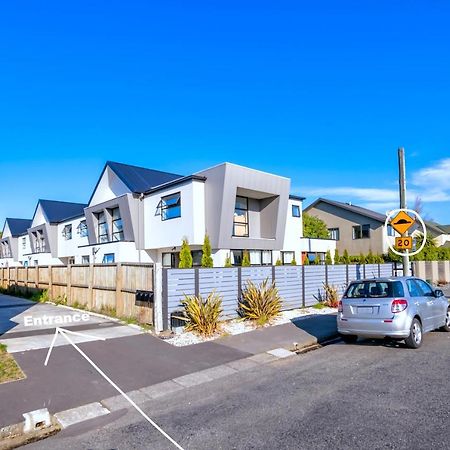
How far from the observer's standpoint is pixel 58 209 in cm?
3841

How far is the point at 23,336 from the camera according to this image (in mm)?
10188

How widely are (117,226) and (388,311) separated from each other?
68.2 ft

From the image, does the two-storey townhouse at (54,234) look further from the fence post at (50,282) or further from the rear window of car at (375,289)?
the rear window of car at (375,289)

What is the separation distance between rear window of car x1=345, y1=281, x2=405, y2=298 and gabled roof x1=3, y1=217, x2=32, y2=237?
45.6 meters

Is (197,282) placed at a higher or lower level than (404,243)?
lower

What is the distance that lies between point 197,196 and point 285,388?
14.7 metres

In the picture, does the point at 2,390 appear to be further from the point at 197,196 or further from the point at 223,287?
the point at 197,196

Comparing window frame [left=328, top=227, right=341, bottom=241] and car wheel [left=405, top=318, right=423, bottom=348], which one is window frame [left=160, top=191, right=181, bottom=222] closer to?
car wheel [left=405, top=318, right=423, bottom=348]

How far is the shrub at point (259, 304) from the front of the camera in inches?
459

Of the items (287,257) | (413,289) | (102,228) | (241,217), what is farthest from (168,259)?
(413,289)

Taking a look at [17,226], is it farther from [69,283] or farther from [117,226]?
[69,283]

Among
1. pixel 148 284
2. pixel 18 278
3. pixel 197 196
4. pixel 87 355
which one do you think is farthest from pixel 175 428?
pixel 18 278

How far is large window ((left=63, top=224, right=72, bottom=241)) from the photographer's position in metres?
33.5

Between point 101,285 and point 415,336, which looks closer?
point 415,336
